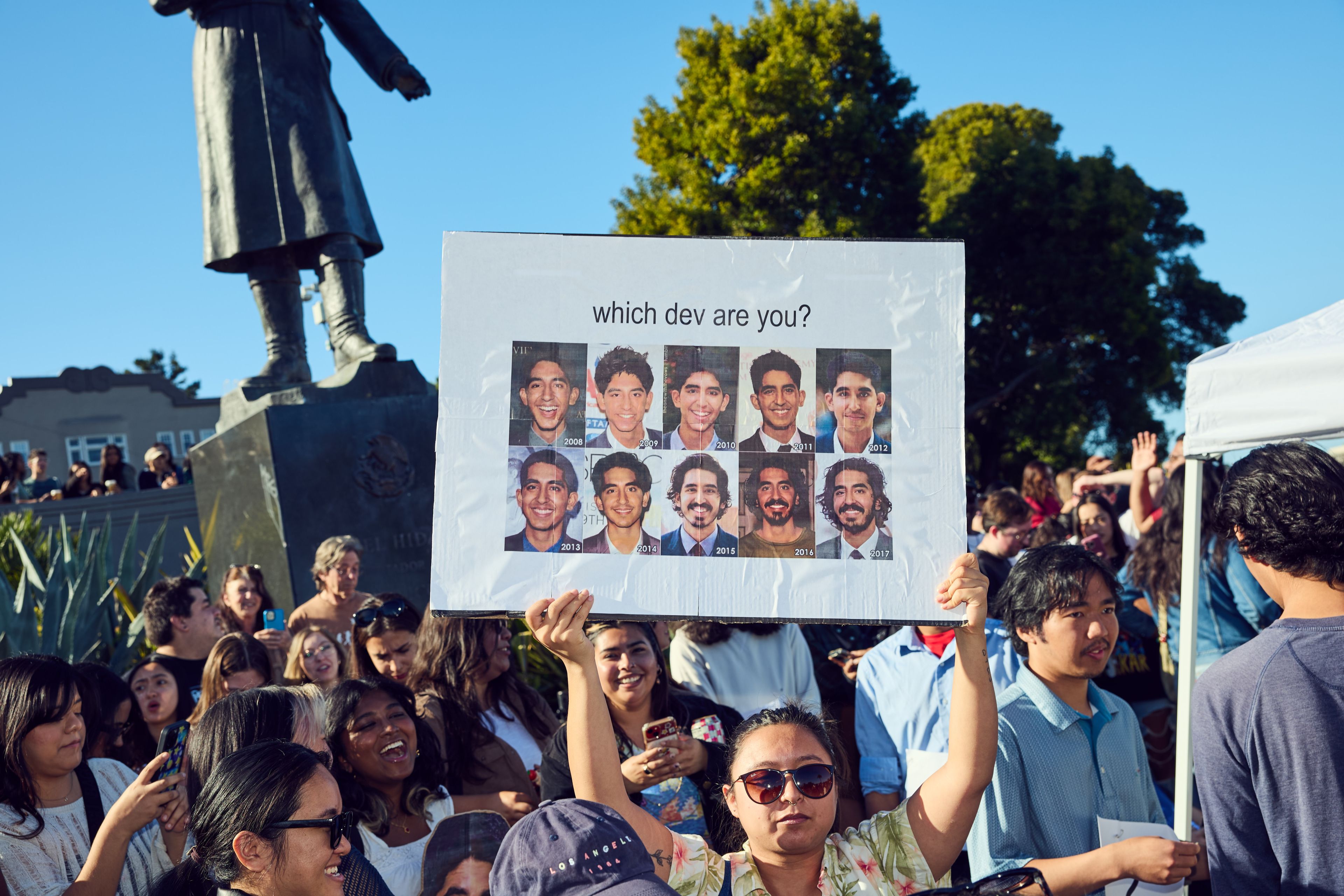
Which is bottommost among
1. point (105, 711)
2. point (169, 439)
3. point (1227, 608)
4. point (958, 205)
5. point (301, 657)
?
point (105, 711)

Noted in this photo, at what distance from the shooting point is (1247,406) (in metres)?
2.92

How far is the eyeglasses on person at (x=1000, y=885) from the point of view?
1755 mm

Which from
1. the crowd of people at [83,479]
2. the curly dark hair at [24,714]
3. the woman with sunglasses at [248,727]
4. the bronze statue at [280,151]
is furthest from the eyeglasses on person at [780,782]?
the crowd of people at [83,479]

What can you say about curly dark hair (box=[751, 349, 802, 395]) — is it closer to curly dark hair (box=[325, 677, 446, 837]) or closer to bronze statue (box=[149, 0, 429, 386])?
curly dark hair (box=[325, 677, 446, 837])

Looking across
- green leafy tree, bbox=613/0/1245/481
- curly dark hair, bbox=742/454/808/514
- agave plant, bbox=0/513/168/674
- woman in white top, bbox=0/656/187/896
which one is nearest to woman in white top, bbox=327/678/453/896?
woman in white top, bbox=0/656/187/896

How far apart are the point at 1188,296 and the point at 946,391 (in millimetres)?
30942

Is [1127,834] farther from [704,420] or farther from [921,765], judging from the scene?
[704,420]

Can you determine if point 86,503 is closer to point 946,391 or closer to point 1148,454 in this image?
point 1148,454

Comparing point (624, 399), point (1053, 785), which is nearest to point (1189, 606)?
point (1053, 785)

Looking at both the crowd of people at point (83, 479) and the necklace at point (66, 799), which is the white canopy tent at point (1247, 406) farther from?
the crowd of people at point (83, 479)

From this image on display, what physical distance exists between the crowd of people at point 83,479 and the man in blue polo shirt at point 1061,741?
36.4 ft

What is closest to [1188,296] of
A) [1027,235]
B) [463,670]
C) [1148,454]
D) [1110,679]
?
[1027,235]

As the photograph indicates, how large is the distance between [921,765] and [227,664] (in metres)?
2.60

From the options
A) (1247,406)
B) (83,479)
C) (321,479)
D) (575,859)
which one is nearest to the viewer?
(575,859)
